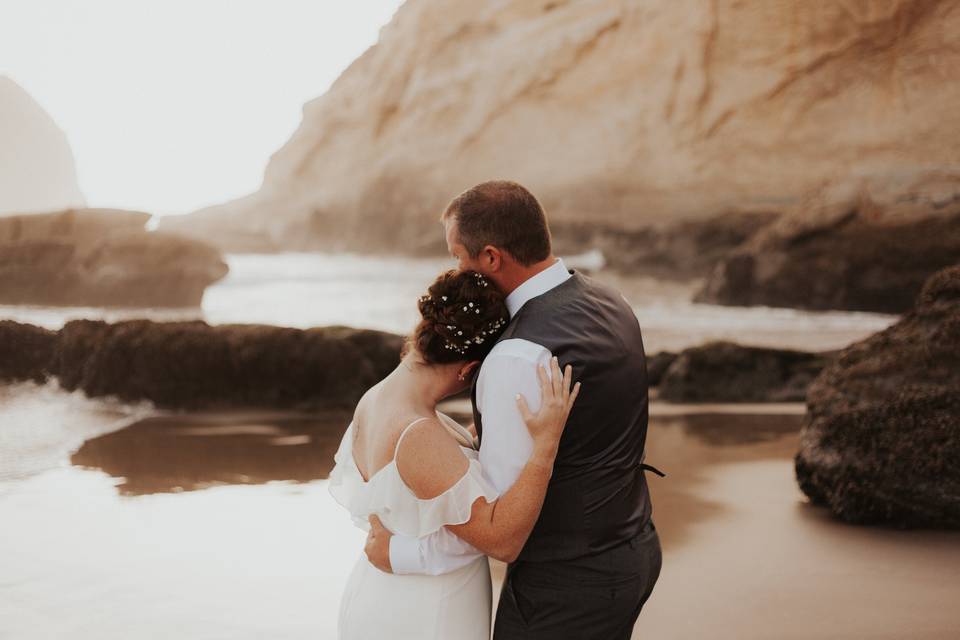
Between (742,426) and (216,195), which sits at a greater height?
(216,195)

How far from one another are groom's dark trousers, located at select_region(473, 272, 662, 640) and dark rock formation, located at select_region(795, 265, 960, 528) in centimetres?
221

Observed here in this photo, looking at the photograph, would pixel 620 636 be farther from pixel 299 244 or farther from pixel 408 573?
pixel 299 244

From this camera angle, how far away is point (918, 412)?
3.74 meters

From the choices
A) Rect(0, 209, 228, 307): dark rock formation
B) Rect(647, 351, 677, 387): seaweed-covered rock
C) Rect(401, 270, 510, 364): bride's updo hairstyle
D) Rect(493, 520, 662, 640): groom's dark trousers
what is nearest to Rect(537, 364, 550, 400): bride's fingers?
Rect(401, 270, 510, 364): bride's updo hairstyle

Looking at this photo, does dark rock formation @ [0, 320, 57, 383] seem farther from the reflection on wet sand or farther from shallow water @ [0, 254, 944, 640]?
the reflection on wet sand

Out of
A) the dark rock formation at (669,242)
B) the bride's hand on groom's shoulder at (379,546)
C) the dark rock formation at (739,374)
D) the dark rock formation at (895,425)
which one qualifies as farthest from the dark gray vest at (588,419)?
the dark rock formation at (669,242)

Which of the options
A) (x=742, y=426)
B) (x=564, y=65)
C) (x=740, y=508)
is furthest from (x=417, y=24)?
(x=740, y=508)

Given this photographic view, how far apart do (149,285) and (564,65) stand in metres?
11.1

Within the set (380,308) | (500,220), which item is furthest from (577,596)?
(380,308)

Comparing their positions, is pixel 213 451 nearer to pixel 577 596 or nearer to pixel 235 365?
pixel 235 365

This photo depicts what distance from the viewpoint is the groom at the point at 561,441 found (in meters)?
1.76

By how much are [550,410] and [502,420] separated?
0.36 feet

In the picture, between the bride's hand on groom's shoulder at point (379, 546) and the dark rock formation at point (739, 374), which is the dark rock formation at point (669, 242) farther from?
the bride's hand on groom's shoulder at point (379, 546)

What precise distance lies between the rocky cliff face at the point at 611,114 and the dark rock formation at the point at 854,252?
6.45ft
